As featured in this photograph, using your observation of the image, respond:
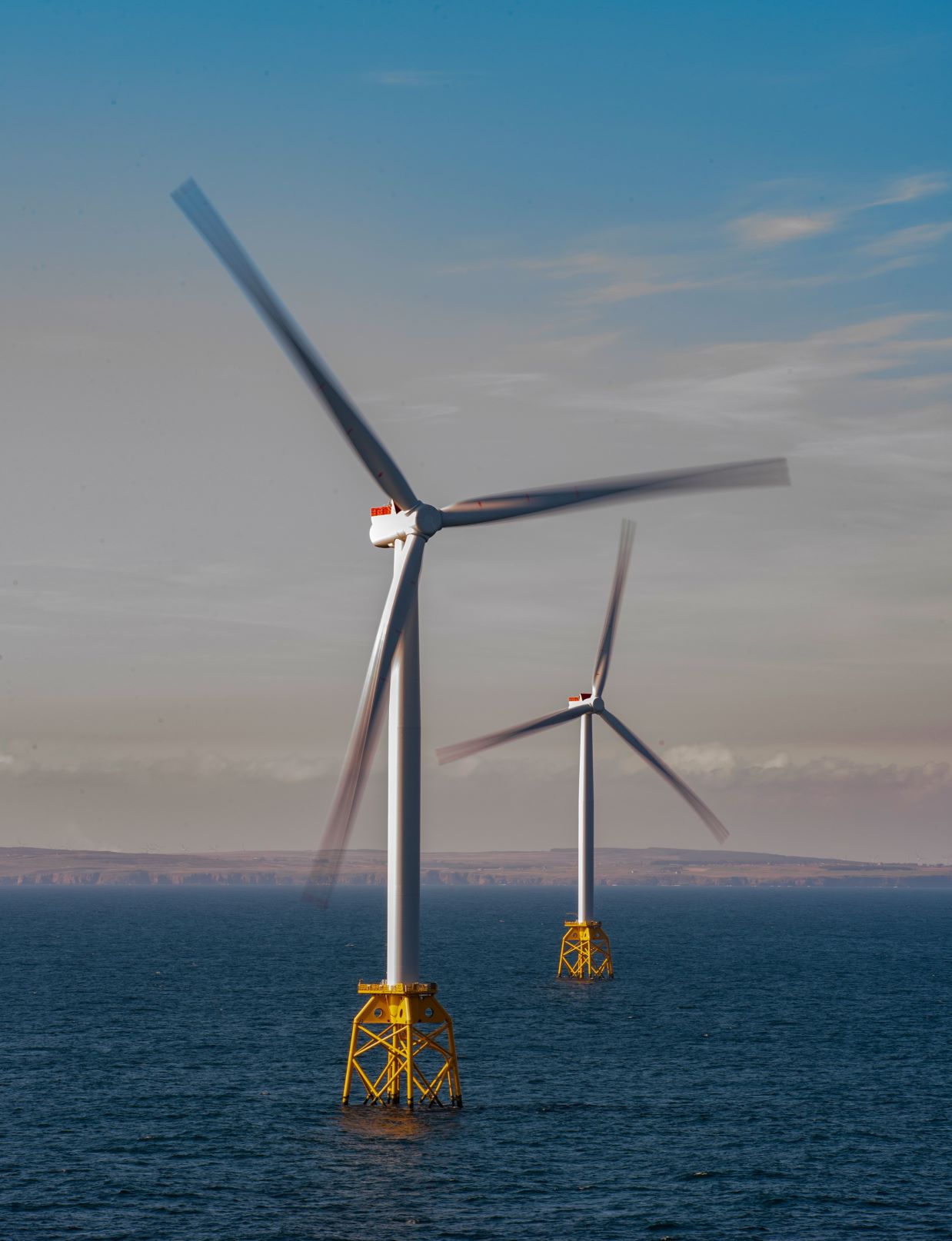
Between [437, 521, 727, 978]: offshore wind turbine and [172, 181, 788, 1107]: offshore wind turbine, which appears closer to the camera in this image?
[172, 181, 788, 1107]: offshore wind turbine

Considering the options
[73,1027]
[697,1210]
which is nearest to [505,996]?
[73,1027]

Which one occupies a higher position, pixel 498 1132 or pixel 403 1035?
pixel 403 1035

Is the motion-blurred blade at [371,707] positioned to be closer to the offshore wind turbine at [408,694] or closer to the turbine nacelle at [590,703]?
the offshore wind turbine at [408,694]

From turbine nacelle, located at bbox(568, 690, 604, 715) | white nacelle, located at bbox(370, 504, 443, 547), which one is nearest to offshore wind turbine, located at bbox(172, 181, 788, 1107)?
white nacelle, located at bbox(370, 504, 443, 547)

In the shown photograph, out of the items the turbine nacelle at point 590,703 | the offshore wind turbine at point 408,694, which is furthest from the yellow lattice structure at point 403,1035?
the turbine nacelle at point 590,703

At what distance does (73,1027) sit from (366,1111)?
5925 cm

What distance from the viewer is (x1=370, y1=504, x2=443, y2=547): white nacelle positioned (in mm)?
83375

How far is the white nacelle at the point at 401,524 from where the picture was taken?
83375 mm

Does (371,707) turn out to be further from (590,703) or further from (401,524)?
(590,703)

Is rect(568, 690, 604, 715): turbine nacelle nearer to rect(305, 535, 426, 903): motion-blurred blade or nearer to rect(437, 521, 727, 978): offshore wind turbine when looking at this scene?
rect(437, 521, 727, 978): offshore wind turbine

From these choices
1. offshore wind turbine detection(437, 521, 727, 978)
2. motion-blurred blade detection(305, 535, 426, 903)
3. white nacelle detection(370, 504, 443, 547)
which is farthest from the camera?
offshore wind turbine detection(437, 521, 727, 978)

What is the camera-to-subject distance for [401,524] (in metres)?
83.9

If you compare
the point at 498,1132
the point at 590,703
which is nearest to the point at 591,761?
the point at 590,703

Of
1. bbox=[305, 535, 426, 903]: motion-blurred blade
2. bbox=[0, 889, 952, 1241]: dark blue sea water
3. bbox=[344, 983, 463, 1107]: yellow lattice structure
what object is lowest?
bbox=[0, 889, 952, 1241]: dark blue sea water
